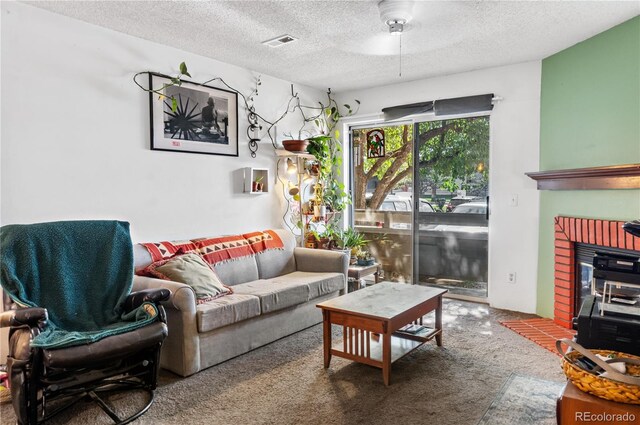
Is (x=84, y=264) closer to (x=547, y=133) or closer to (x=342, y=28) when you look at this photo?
(x=342, y=28)

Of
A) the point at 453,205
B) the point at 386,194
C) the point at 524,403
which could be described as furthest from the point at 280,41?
the point at 524,403

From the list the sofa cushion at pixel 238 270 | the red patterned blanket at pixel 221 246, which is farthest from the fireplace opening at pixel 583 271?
the sofa cushion at pixel 238 270

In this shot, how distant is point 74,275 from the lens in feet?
8.60

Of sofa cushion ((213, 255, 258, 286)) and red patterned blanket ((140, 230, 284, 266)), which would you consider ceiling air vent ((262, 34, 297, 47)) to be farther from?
sofa cushion ((213, 255, 258, 286))

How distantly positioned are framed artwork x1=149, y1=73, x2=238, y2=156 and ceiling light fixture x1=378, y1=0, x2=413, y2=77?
68.5 inches

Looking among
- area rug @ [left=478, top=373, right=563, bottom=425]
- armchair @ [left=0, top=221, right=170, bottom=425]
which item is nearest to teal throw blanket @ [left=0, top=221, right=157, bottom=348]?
armchair @ [left=0, top=221, right=170, bottom=425]

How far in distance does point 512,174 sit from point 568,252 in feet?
3.06

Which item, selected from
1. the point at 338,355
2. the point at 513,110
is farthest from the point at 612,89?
the point at 338,355

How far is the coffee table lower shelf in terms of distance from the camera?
2717 millimetres

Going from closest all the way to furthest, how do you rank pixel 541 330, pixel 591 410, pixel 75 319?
pixel 591 410, pixel 75 319, pixel 541 330

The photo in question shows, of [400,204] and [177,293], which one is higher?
[400,204]

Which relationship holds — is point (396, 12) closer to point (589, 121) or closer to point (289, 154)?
point (589, 121)

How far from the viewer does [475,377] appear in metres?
2.69

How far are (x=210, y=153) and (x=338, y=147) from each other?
6.14ft
